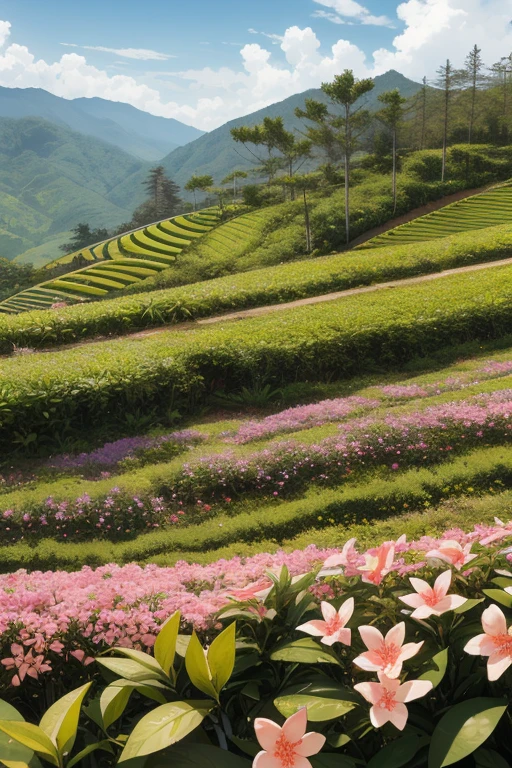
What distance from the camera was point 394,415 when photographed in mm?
7168

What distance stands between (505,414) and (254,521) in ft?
10.4

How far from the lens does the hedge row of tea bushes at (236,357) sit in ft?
25.8

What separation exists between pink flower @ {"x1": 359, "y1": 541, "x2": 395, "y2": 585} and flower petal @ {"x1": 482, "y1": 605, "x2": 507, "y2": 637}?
30 centimetres

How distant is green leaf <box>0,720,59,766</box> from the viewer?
3.91 ft

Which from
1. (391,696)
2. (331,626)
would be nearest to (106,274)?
(331,626)

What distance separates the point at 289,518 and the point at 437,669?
4295mm

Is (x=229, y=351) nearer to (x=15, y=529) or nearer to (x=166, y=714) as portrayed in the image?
(x=15, y=529)

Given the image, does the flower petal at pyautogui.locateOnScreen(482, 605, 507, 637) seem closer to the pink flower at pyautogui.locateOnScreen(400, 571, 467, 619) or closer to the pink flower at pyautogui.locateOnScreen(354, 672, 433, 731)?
the pink flower at pyautogui.locateOnScreen(400, 571, 467, 619)

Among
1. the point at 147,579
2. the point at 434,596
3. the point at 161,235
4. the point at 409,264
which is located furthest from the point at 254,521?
the point at 161,235

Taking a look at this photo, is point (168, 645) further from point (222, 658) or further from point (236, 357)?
point (236, 357)

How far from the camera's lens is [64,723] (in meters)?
1.24

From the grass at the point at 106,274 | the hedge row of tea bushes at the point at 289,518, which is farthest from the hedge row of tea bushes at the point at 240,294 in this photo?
the grass at the point at 106,274

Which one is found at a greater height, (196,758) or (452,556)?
(452,556)

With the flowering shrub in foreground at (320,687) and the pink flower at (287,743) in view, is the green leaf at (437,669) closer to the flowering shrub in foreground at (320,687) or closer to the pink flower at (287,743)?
the flowering shrub in foreground at (320,687)
